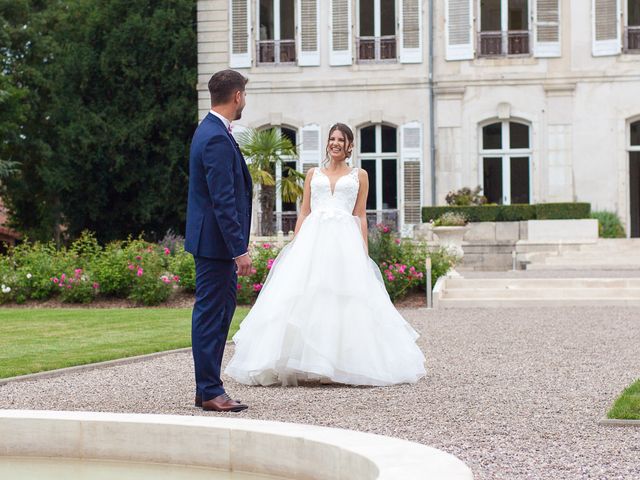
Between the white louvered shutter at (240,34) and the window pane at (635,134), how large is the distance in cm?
876

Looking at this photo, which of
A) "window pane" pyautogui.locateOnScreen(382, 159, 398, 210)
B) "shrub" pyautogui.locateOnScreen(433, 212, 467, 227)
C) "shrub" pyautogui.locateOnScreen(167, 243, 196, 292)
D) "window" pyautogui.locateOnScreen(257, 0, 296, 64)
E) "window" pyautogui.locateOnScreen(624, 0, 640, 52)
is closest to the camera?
"shrub" pyautogui.locateOnScreen(167, 243, 196, 292)

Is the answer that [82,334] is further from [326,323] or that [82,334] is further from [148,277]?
[326,323]

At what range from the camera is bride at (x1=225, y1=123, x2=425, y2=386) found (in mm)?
7445

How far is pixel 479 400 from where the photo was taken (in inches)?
266

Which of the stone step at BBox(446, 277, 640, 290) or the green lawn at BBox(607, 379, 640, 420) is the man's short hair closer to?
the green lawn at BBox(607, 379, 640, 420)

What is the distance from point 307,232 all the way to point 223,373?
1136 mm

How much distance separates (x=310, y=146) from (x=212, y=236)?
21671mm

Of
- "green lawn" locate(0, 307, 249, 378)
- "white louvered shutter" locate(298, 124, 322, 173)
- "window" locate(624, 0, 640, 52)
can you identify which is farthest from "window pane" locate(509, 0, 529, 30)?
"green lawn" locate(0, 307, 249, 378)

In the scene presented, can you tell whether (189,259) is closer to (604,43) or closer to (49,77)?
(604,43)

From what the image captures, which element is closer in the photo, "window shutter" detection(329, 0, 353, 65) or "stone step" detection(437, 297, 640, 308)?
"stone step" detection(437, 297, 640, 308)

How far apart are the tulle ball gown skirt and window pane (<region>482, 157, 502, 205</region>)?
1966 centimetres

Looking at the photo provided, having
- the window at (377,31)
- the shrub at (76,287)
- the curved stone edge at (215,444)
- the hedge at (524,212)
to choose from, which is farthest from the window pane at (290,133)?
the curved stone edge at (215,444)

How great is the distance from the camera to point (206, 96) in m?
28.6

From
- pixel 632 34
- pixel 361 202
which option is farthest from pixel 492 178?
pixel 361 202
